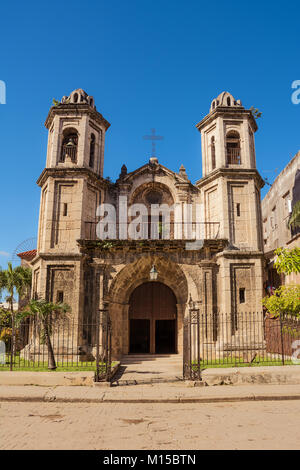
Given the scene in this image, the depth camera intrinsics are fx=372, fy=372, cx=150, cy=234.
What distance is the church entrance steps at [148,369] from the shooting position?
39.0 ft

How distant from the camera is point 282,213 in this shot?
2502cm

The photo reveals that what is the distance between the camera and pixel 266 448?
4.95 metres

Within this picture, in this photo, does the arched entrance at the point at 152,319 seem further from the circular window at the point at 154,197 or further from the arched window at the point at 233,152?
the arched window at the point at 233,152

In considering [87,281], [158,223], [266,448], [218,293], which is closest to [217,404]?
[266,448]

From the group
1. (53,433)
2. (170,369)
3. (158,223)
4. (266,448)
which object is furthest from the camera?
(158,223)

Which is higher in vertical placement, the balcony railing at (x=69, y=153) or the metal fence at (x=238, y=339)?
the balcony railing at (x=69, y=153)

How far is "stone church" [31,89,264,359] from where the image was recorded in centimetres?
1698

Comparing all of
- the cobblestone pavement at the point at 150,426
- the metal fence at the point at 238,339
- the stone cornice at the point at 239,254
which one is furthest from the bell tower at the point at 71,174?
the cobblestone pavement at the point at 150,426

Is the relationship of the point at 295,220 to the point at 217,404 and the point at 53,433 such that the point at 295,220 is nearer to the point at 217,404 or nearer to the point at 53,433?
the point at 217,404

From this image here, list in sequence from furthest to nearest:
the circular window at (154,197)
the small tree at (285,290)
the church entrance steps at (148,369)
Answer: the circular window at (154,197) < the church entrance steps at (148,369) < the small tree at (285,290)

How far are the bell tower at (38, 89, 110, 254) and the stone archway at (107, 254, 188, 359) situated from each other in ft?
8.86

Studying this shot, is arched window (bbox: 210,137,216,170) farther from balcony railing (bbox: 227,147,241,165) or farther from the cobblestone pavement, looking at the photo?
the cobblestone pavement

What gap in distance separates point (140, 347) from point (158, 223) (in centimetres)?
633

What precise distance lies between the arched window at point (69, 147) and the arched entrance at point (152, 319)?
24.5 ft
